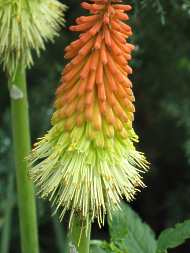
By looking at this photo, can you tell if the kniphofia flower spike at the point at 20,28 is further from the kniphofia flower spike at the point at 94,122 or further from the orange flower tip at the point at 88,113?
the orange flower tip at the point at 88,113

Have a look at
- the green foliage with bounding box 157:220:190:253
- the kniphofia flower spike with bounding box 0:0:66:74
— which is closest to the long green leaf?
the green foliage with bounding box 157:220:190:253

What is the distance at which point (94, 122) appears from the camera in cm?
197

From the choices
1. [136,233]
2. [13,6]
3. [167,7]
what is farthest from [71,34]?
[136,233]

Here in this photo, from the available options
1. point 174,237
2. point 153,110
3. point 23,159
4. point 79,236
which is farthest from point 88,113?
point 153,110

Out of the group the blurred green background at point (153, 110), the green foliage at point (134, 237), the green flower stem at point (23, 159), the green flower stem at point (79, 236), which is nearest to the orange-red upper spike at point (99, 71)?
the green flower stem at point (79, 236)

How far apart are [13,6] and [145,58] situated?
1.92 metres

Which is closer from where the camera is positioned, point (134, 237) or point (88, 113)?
point (88, 113)

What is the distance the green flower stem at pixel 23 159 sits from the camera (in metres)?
2.71

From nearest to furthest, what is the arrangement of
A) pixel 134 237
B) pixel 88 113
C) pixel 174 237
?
1. pixel 88 113
2. pixel 174 237
3. pixel 134 237

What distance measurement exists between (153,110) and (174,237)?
103 inches

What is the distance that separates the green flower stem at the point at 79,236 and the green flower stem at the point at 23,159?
0.72 m

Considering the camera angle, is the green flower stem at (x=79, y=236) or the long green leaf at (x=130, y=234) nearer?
the green flower stem at (x=79, y=236)

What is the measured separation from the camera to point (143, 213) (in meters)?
4.65

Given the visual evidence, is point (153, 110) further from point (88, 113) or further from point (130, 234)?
point (88, 113)
